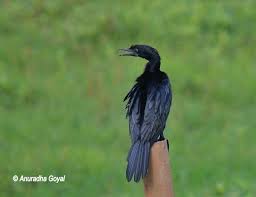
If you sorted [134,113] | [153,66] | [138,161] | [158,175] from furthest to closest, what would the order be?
1. [153,66]
2. [134,113]
3. [138,161]
4. [158,175]

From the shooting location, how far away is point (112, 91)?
8047mm

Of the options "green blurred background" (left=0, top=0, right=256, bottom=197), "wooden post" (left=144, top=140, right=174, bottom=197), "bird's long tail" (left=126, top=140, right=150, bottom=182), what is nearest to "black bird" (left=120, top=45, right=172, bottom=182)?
"bird's long tail" (left=126, top=140, right=150, bottom=182)

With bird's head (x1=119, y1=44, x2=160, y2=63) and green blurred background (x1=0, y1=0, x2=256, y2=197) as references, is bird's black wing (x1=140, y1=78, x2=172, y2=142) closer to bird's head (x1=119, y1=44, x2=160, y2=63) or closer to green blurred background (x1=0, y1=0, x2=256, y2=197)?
bird's head (x1=119, y1=44, x2=160, y2=63)

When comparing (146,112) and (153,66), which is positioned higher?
(153,66)

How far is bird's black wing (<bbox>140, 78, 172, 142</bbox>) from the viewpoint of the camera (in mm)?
3690

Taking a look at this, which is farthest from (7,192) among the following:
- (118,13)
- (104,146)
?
(118,13)

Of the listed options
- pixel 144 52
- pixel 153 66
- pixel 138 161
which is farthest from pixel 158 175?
pixel 144 52

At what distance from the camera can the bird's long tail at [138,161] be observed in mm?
3135

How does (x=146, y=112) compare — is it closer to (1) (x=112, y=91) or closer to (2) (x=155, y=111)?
(2) (x=155, y=111)

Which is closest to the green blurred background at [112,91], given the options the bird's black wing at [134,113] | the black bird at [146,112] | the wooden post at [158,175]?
the black bird at [146,112]

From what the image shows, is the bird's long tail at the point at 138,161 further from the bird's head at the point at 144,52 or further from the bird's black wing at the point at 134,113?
the bird's head at the point at 144,52

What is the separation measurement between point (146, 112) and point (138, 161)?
0.58 m

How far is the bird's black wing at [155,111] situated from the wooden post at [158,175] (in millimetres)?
501

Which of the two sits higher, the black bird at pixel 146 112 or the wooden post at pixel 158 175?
the black bird at pixel 146 112
